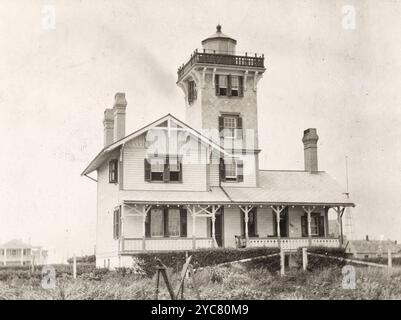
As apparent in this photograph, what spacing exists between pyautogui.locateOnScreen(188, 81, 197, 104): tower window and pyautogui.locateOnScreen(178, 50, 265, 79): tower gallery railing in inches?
37.4

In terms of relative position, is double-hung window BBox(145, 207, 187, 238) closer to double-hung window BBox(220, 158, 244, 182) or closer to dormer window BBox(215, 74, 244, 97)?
double-hung window BBox(220, 158, 244, 182)

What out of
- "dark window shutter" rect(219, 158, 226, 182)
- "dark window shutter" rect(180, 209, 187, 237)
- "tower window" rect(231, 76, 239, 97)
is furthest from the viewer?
"tower window" rect(231, 76, 239, 97)

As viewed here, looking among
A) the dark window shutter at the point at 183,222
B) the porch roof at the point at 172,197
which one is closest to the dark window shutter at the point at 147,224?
the porch roof at the point at 172,197

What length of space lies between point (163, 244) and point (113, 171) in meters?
4.58

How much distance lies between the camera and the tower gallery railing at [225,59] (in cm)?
3644

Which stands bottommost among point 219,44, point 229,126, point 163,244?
point 163,244

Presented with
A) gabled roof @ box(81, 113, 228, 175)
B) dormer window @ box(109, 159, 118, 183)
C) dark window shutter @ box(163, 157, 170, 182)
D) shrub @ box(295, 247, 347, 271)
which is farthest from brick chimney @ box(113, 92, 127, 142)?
shrub @ box(295, 247, 347, 271)

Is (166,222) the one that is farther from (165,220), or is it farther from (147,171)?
(147,171)

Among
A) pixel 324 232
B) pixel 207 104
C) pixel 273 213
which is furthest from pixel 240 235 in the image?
pixel 207 104

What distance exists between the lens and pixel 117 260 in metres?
31.8

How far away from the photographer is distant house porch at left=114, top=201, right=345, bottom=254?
3083 cm

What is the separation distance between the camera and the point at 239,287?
21.9m

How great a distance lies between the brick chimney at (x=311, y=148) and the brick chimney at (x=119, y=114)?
11.2 metres

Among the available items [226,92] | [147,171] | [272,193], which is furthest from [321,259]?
[226,92]
